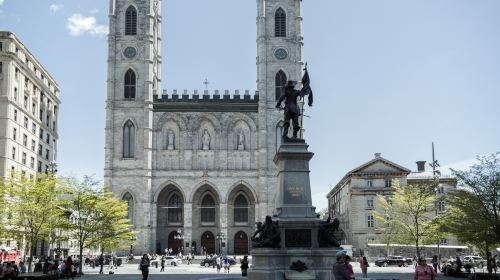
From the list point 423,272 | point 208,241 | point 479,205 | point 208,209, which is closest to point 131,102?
point 208,209

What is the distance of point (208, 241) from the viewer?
243 feet

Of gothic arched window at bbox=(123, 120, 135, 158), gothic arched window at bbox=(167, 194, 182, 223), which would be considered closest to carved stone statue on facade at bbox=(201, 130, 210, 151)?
gothic arched window at bbox=(167, 194, 182, 223)

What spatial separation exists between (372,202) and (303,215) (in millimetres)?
55350

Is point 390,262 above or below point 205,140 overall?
below

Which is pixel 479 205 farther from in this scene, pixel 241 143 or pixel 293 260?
pixel 241 143

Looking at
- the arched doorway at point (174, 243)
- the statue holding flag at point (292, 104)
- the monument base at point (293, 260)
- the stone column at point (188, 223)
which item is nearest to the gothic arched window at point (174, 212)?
the arched doorway at point (174, 243)

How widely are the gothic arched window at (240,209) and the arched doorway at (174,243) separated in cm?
707

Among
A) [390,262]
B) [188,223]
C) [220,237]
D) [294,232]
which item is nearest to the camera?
[294,232]

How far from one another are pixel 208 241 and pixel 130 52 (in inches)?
960

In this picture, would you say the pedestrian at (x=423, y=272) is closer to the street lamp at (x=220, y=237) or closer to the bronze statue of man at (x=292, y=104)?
the bronze statue of man at (x=292, y=104)

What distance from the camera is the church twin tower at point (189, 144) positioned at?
7156cm

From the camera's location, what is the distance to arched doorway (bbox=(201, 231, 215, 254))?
7369 centimetres

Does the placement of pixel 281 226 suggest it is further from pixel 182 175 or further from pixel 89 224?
pixel 182 175

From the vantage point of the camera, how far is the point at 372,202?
74562 mm
